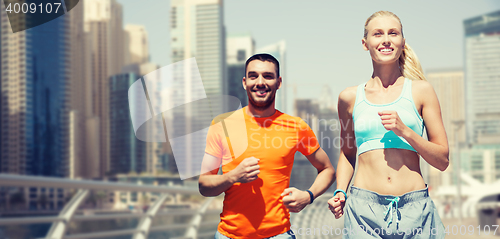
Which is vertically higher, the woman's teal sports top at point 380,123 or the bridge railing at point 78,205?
the woman's teal sports top at point 380,123

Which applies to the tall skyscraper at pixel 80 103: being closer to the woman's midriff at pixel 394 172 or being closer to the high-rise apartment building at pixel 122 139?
the high-rise apartment building at pixel 122 139

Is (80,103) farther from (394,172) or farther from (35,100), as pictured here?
(394,172)

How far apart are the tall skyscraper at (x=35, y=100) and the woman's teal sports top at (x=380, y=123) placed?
126709 millimetres

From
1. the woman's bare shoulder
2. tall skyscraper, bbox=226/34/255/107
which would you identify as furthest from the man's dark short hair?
tall skyscraper, bbox=226/34/255/107

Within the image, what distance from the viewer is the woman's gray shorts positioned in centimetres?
256

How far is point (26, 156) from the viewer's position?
403 feet

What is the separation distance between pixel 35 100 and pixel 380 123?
139 meters

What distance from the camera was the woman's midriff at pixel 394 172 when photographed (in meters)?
2.60

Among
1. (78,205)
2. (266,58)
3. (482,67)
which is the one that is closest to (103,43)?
(482,67)

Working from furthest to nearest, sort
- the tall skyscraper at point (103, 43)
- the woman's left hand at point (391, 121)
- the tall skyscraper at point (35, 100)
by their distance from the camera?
1. the tall skyscraper at point (103, 43)
2. the tall skyscraper at point (35, 100)
3. the woman's left hand at point (391, 121)

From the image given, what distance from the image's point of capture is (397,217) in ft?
8.43

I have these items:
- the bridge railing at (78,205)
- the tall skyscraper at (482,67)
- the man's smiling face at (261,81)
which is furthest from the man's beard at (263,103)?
the tall skyscraper at (482,67)

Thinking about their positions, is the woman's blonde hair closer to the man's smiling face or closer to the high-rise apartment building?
the man's smiling face

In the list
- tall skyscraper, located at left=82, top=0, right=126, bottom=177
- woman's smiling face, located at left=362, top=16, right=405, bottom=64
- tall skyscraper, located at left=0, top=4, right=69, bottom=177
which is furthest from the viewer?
tall skyscraper, located at left=82, top=0, right=126, bottom=177
